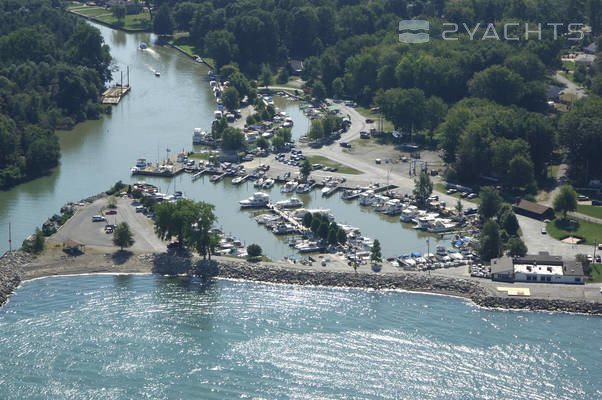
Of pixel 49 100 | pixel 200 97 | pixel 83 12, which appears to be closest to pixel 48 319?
pixel 49 100

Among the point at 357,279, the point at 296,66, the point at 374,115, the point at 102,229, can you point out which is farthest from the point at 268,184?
the point at 296,66

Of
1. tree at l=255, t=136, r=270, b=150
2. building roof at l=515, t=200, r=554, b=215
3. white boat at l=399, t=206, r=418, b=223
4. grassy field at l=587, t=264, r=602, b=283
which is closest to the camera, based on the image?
grassy field at l=587, t=264, r=602, b=283

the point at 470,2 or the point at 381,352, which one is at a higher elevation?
the point at 470,2

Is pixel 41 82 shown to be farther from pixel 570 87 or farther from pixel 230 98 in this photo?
pixel 570 87

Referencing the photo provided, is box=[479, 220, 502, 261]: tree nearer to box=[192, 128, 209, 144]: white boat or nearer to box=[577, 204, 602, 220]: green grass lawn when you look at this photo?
box=[577, 204, 602, 220]: green grass lawn

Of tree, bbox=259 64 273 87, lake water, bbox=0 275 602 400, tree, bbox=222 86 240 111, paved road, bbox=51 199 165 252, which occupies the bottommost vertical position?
lake water, bbox=0 275 602 400

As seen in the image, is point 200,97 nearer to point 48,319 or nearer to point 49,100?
point 49,100

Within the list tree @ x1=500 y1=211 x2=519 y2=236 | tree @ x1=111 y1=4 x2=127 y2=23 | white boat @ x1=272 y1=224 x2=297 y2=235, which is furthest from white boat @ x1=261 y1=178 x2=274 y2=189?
tree @ x1=111 y1=4 x2=127 y2=23
